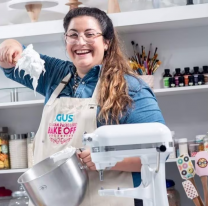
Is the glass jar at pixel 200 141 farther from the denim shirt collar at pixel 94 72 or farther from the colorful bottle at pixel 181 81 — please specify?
the denim shirt collar at pixel 94 72

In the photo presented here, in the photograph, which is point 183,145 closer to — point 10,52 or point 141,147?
point 10,52

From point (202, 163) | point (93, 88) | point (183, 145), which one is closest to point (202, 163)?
point (202, 163)

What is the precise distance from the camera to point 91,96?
4.98ft

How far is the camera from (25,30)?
8.06 feet

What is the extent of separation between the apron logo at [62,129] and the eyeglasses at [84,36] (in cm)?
23

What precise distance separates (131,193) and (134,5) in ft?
5.91

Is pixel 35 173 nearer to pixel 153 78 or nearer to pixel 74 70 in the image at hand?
pixel 74 70

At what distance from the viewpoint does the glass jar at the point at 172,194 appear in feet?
7.97

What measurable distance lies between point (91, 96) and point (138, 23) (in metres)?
0.93

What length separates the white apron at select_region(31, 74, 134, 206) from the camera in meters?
1.44

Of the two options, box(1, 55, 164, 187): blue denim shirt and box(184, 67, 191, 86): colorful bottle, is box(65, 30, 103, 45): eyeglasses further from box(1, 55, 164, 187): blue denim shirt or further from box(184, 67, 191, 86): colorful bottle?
box(184, 67, 191, 86): colorful bottle

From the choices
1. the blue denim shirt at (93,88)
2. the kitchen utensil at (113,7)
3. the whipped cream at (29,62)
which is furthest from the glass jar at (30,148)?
the whipped cream at (29,62)

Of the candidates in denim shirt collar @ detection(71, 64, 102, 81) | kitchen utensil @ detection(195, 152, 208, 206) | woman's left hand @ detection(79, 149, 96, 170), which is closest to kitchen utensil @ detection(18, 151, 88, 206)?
woman's left hand @ detection(79, 149, 96, 170)

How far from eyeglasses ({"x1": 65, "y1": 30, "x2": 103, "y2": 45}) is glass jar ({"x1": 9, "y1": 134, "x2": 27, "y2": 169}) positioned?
1110mm
